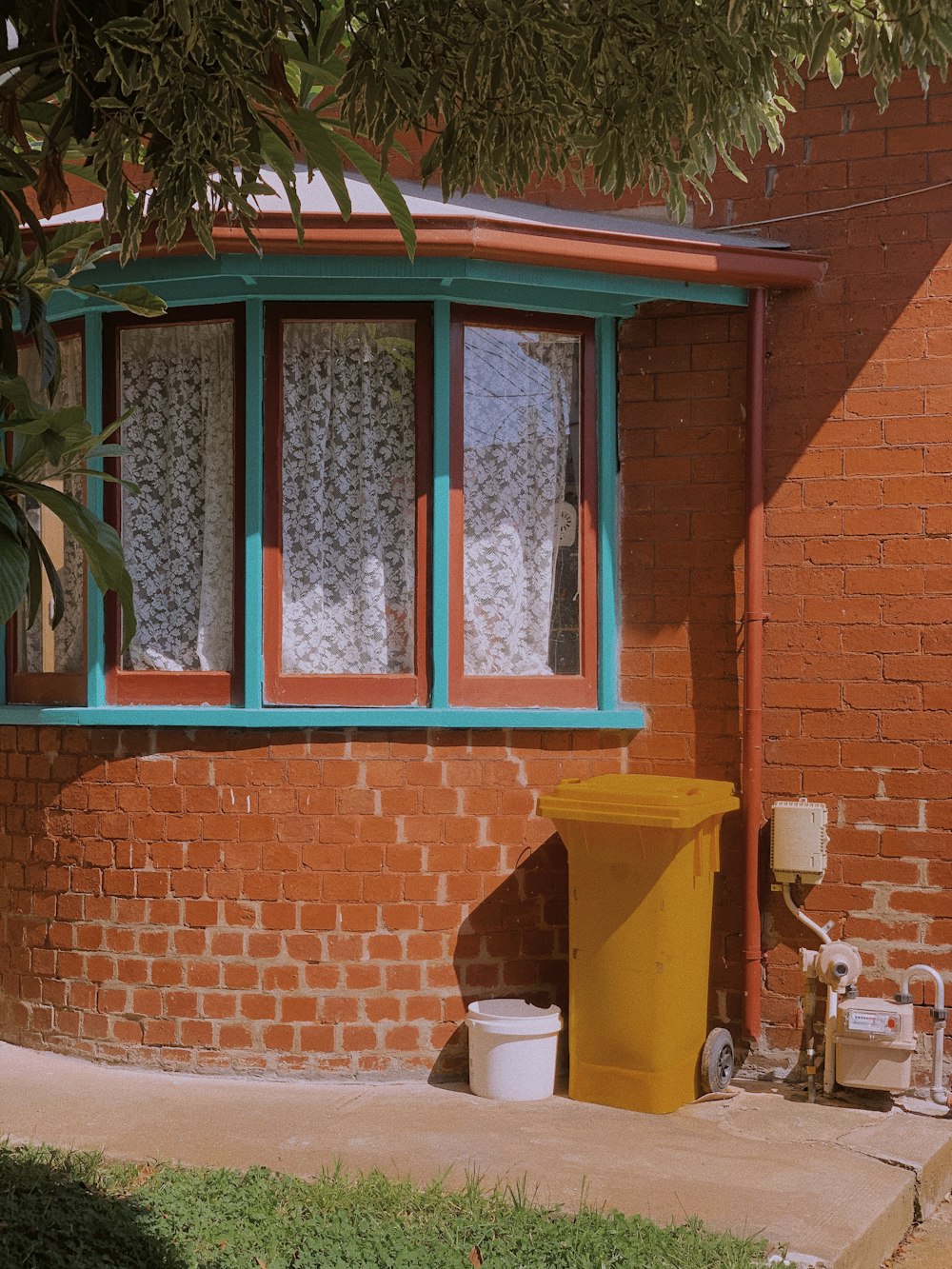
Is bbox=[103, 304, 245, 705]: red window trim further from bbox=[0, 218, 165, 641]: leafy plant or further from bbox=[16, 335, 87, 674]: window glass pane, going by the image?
bbox=[0, 218, 165, 641]: leafy plant

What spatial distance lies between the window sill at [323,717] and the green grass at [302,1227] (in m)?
2.09

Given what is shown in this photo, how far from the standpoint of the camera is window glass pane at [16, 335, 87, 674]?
22.5 ft

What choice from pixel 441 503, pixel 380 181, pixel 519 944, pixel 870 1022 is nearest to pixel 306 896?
pixel 519 944

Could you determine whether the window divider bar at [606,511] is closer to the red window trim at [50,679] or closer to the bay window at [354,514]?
the bay window at [354,514]

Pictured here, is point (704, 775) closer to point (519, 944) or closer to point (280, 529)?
point (519, 944)

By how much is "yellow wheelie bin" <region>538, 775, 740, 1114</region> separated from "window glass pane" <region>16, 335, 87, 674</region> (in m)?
2.42

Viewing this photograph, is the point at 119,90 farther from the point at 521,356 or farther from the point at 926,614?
the point at 926,614

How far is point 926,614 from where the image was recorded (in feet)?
20.7

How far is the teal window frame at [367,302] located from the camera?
20.5 feet

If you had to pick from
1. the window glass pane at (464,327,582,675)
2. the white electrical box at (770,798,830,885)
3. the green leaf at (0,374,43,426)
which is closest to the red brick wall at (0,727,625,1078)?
the window glass pane at (464,327,582,675)

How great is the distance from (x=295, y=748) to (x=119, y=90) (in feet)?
13.0

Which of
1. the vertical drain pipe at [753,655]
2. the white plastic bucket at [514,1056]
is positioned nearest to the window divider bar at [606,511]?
the vertical drain pipe at [753,655]

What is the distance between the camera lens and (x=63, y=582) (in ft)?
23.1

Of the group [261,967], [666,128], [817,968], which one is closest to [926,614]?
[817,968]
